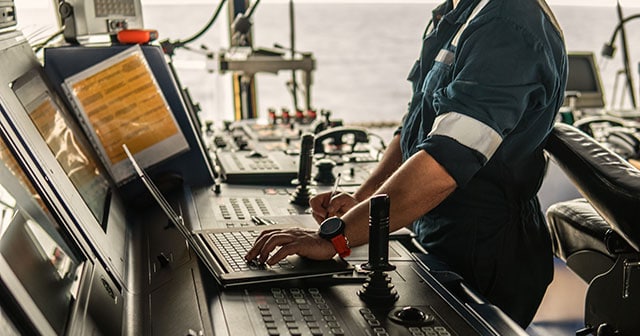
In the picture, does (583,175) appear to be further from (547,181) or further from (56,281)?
(547,181)

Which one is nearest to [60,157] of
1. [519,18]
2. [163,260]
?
[163,260]

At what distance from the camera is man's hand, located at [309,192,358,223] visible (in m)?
1.64

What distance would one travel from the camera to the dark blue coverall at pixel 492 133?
1367 millimetres

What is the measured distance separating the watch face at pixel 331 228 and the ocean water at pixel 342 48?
1.02 metres

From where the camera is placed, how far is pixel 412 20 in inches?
1320

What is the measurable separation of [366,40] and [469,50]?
24460mm

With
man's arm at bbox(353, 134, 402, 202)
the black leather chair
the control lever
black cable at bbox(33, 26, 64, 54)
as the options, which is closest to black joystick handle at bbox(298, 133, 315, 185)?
the control lever

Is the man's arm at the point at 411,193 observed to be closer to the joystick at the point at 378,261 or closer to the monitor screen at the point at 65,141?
the joystick at the point at 378,261

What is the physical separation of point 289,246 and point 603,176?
72 centimetres

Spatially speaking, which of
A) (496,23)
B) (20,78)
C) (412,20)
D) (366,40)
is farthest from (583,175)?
(412,20)

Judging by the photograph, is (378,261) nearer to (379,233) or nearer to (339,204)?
(379,233)

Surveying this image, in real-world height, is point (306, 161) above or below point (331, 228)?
below

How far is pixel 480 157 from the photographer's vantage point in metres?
1.38

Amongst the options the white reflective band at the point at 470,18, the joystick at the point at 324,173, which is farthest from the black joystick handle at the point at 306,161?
the white reflective band at the point at 470,18
